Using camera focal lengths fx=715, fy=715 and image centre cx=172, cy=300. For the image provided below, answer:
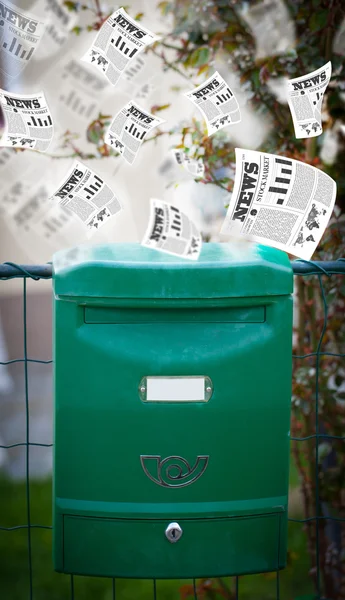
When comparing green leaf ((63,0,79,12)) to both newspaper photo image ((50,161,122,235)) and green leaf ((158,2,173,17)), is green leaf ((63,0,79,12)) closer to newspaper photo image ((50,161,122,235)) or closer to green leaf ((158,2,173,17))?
green leaf ((158,2,173,17))

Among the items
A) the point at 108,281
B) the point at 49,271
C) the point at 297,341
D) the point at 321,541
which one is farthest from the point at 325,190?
the point at 321,541

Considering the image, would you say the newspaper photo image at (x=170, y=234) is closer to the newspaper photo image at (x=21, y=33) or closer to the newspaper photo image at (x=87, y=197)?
the newspaper photo image at (x=87, y=197)

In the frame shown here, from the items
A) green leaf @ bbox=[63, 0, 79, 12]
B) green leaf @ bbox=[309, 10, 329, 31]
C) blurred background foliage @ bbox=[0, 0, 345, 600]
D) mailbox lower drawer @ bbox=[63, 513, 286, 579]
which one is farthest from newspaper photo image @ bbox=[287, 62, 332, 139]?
green leaf @ bbox=[63, 0, 79, 12]

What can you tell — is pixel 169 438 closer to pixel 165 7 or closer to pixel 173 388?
pixel 173 388

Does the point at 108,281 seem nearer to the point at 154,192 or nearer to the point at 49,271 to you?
the point at 49,271

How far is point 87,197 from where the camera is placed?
1590 mm

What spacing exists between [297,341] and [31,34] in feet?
4.45

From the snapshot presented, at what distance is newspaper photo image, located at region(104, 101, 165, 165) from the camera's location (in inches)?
66.5

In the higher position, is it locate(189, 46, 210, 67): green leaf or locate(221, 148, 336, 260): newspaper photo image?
locate(189, 46, 210, 67): green leaf

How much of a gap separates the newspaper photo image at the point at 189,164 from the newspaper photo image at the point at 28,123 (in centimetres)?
59

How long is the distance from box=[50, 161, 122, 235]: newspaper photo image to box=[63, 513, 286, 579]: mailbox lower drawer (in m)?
0.65

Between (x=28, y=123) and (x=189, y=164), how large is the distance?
679mm

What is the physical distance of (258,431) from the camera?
4.89 feet

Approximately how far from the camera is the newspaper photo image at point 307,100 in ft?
5.50
